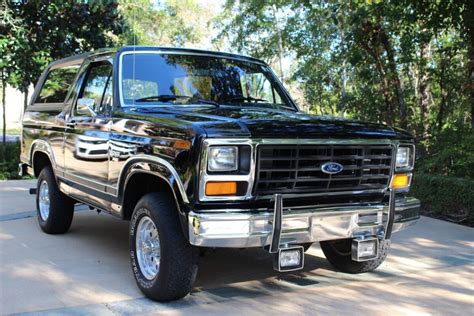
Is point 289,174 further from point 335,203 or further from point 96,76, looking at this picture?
point 96,76

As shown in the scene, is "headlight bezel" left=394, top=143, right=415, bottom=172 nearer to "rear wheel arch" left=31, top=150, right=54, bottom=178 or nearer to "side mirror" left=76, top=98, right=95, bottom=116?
"side mirror" left=76, top=98, right=95, bottom=116

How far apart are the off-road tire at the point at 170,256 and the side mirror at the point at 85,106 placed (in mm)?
1386

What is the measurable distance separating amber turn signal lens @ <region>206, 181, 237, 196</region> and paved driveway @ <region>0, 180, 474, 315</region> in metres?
0.95

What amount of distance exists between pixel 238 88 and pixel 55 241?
2.64 metres

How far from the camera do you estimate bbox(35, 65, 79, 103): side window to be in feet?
20.7

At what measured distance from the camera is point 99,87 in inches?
214

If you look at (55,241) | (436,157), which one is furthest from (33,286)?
(436,157)

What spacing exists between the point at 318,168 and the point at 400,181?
3.10ft

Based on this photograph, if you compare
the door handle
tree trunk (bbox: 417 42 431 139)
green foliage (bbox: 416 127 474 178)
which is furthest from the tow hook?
tree trunk (bbox: 417 42 431 139)

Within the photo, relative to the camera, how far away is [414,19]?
8.94m

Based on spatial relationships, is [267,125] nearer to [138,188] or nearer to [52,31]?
[138,188]

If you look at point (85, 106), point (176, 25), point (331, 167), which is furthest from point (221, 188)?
point (176, 25)

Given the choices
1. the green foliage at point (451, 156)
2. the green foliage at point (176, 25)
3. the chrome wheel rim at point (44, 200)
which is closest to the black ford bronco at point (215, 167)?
the chrome wheel rim at point (44, 200)

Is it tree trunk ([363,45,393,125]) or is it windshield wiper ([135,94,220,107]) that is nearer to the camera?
windshield wiper ([135,94,220,107])
